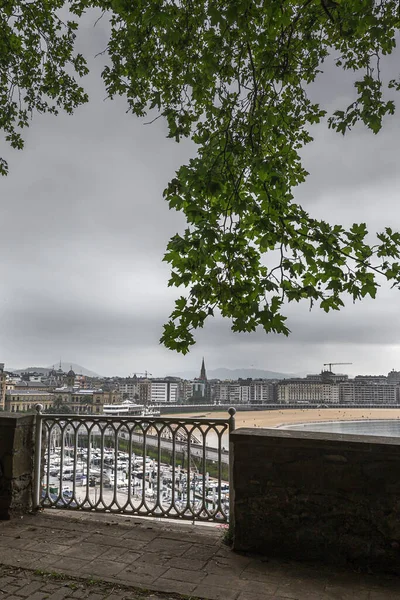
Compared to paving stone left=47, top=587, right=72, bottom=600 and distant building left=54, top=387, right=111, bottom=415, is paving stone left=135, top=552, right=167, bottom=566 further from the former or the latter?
distant building left=54, top=387, right=111, bottom=415

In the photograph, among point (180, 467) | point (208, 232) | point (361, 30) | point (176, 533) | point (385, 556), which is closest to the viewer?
point (208, 232)

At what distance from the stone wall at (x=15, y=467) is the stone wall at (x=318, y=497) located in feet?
7.65

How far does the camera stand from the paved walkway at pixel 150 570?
2818mm

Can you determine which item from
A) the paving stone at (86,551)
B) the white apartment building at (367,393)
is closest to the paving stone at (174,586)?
the paving stone at (86,551)

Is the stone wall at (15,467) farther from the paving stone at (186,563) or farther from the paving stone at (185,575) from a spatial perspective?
the paving stone at (185,575)

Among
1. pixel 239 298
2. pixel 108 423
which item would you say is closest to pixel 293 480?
pixel 239 298

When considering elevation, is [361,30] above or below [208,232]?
above

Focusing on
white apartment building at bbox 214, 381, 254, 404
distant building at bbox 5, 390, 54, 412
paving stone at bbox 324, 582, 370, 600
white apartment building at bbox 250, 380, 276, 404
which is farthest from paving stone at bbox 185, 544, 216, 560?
white apartment building at bbox 250, 380, 276, 404

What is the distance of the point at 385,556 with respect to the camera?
3184mm

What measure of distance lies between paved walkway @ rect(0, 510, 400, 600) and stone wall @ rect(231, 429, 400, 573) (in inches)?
5.8

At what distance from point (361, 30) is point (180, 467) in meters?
4.09

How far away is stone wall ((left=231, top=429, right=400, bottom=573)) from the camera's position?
323cm

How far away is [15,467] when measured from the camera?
438cm

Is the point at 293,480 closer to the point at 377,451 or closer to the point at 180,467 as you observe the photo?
the point at 377,451
